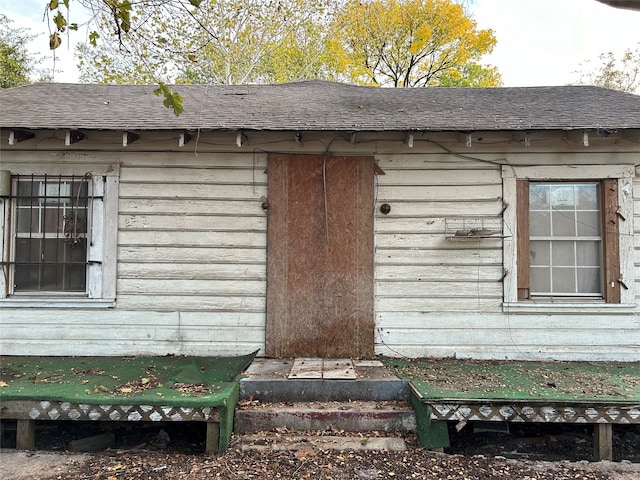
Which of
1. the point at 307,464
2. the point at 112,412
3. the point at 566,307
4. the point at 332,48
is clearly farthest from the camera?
the point at 332,48

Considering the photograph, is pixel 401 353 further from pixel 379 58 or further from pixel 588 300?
pixel 379 58

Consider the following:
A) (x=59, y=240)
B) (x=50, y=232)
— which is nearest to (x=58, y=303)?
(x=59, y=240)

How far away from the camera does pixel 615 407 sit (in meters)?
3.48

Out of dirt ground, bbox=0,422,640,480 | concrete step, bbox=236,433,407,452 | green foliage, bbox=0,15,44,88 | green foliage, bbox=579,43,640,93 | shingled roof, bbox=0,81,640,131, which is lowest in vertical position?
dirt ground, bbox=0,422,640,480

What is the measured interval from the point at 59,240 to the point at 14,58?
1590cm

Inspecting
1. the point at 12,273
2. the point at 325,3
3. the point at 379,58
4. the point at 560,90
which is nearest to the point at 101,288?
the point at 12,273

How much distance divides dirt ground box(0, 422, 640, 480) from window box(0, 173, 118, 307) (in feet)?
5.88

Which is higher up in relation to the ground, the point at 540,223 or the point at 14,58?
the point at 14,58

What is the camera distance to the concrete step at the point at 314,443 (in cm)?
345

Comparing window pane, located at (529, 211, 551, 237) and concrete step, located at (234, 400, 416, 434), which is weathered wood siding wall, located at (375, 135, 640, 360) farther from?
concrete step, located at (234, 400, 416, 434)

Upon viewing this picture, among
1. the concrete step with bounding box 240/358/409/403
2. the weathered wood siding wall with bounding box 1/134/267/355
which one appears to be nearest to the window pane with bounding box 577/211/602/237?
the concrete step with bounding box 240/358/409/403

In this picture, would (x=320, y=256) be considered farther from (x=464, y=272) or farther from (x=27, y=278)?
(x=27, y=278)

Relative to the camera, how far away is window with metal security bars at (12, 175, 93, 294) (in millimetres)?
4934

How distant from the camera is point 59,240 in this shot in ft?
16.3
